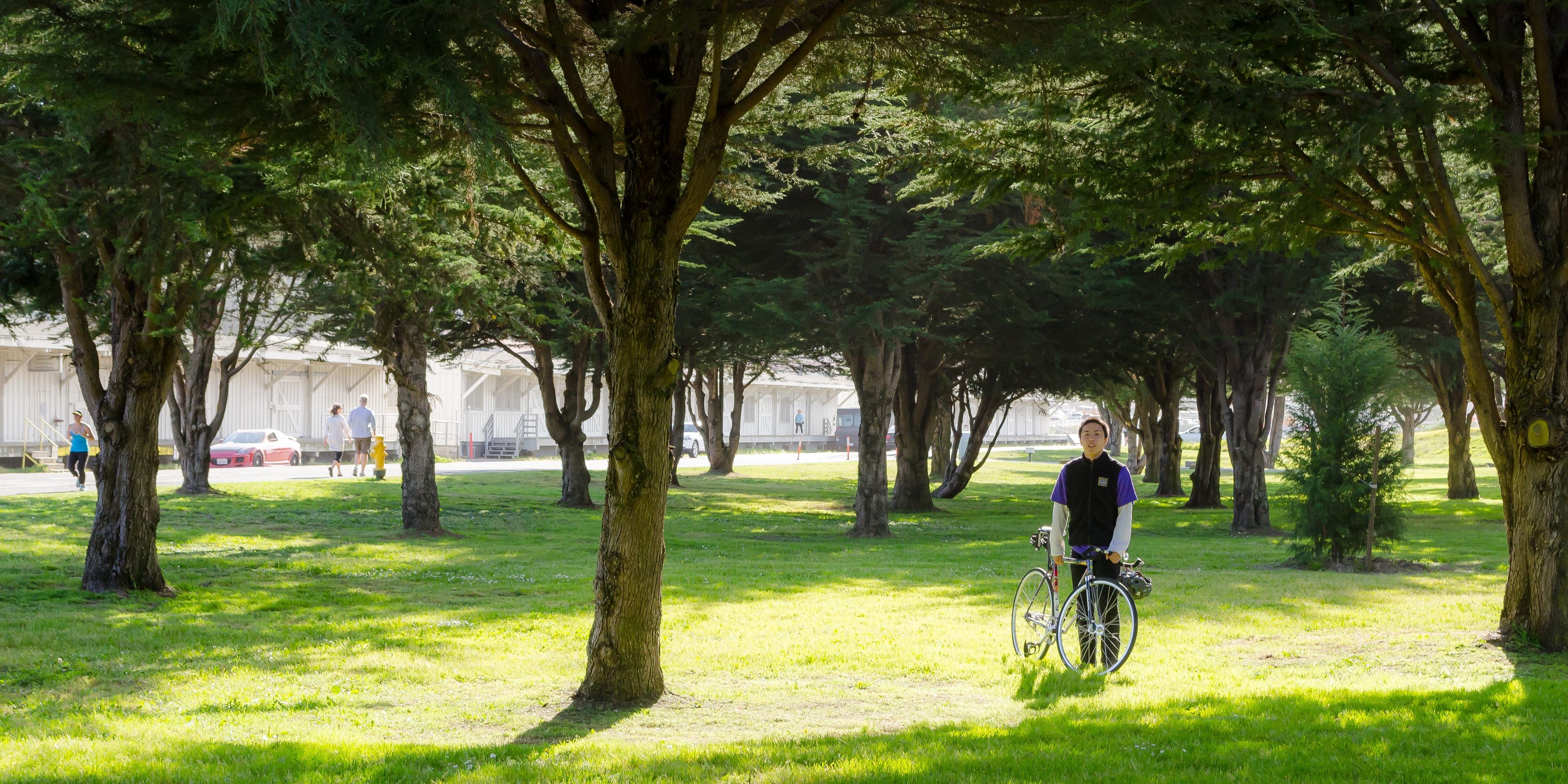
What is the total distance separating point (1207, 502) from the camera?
34.2 m

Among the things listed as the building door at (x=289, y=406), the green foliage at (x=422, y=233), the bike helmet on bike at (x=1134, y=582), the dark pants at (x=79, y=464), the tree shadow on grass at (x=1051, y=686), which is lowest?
the tree shadow on grass at (x=1051, y=686)

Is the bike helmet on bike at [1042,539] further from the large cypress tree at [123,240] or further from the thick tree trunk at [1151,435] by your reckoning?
the thick tree trunk at [1151,435]

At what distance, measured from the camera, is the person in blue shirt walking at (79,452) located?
2555cm

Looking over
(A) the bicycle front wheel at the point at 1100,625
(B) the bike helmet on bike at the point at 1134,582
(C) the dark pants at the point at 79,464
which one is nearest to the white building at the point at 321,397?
(C) the dark pants at the point at 79,464

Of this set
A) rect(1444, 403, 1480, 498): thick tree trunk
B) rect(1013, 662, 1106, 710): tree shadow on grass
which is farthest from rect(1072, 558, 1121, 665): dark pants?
rect(1444, 403, 1480, 498): thick tree trunk

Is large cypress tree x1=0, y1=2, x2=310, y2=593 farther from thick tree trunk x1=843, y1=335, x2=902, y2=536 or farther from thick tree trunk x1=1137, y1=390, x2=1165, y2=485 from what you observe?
thick tree trunk x1=1137, y1=390, x2=1165, y2=485

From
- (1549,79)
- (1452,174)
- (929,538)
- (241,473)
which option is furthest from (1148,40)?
(241,473)

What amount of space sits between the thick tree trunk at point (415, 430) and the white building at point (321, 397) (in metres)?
3.63

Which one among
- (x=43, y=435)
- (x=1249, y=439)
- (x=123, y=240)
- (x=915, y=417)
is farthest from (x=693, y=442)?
(x=123, y=240)

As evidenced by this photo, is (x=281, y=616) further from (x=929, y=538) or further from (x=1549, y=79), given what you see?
(x=929, y=538)

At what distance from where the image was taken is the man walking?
109 feet

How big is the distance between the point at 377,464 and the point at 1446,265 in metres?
27.8

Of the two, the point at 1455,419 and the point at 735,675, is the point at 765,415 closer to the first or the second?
the point at 1455,419

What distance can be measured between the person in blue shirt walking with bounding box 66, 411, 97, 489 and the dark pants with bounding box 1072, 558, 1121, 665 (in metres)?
21.4
